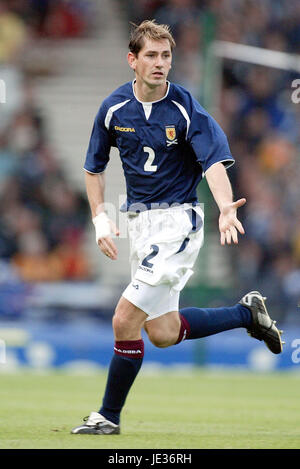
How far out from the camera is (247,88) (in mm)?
14672

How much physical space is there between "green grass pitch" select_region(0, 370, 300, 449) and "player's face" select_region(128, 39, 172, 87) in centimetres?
211

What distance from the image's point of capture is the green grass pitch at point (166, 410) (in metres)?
5.66

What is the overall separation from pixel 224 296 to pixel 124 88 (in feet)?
20.7

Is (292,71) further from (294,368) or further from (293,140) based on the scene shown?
(294,368)

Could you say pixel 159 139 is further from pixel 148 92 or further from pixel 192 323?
pixel 192 323

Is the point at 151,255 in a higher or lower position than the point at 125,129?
lower

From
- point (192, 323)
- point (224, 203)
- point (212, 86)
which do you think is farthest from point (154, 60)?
point (212, 86)

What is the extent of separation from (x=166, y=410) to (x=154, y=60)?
308cm

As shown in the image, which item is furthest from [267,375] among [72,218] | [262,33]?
[262,33]

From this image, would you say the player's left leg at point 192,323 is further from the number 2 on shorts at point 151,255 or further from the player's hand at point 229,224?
the player's hand at point 229,224

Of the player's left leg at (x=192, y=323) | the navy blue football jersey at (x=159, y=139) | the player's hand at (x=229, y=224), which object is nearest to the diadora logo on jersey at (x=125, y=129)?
the navy blue football jersey at (x=159, y=139)

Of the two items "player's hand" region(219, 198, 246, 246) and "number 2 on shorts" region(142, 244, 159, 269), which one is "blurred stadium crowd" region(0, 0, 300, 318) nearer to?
"number 2 on shorts" region(142, 244, 159, 269)

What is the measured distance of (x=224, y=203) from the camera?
5.80m

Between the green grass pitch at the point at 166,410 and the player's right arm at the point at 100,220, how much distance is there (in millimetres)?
1093
